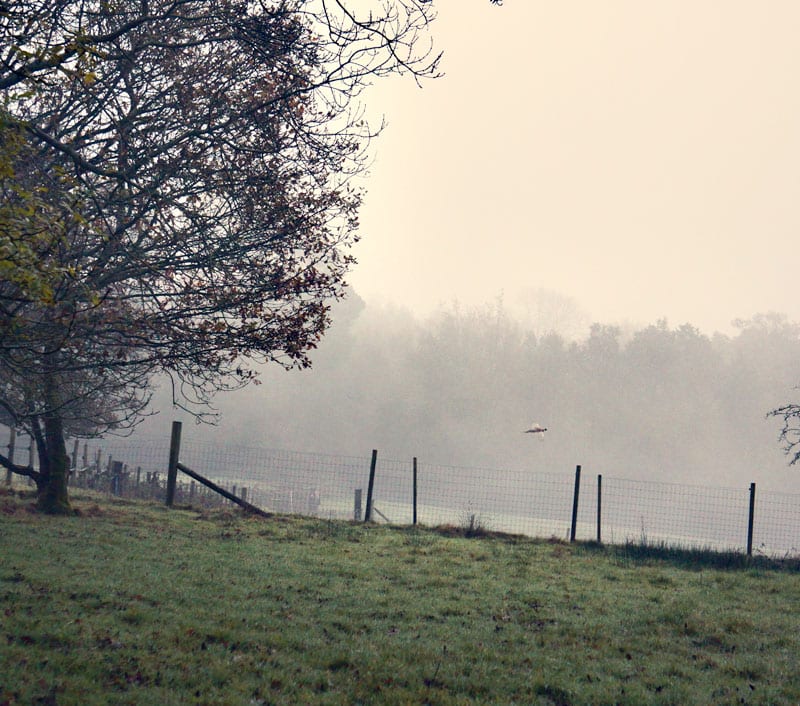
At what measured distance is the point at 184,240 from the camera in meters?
12.3

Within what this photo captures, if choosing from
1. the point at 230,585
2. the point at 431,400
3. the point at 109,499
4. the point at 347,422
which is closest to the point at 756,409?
the point at 431,400

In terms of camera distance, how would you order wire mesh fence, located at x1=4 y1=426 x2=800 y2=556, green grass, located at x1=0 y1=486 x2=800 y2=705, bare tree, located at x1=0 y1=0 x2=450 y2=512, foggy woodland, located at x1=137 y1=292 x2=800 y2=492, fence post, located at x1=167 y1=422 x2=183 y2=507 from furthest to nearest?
foggy woodland, located at x1=137 y1=292 x2=800 y2=492, wire mesh fence, located at x1=4 y1=426 x2=800 y2=556, fence post, located at x1=167 y1=422 x2=183 y2=507, bare tree, located at x1=0 y1=0 x2=450 y2=512, green grass, located at x1=0 y1=486 x2=800 y2=705

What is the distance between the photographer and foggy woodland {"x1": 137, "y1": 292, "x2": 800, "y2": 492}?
7700 cm

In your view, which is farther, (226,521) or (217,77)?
(226,521)

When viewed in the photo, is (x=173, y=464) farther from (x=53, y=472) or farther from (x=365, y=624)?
(x=365, y=624)

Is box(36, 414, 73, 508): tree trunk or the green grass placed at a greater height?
box(36, 414, 73, 508): tree trunk

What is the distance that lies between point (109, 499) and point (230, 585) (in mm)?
10941

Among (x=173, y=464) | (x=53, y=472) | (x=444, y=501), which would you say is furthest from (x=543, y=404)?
(x=53, y=472)

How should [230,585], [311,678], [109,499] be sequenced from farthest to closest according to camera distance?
[109,499] < [230,585] < [311,678]

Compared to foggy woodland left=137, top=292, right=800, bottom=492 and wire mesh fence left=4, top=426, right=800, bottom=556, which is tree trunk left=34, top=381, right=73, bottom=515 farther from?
foggy woodland left=137, top=292, right=800, bottom=492

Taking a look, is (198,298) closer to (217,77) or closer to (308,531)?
(217,77)

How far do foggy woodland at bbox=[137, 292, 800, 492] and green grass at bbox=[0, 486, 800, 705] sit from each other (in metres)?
61.0

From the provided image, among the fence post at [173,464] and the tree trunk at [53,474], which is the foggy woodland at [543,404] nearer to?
the fence post at [173,464]

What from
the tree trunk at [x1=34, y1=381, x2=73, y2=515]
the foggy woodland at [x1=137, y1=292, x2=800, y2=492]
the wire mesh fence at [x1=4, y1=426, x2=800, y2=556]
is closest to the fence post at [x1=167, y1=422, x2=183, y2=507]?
the wire mesh fence at [x1=4, y1=426, x2=800, y2=556]
